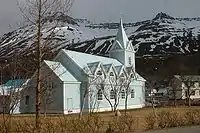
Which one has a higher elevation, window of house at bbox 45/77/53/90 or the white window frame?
window of house at bbox 45/77/53/90

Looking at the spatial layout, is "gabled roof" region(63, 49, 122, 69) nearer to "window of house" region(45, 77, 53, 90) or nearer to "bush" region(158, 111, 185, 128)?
"window of house" region(45, 77, 53, 90)

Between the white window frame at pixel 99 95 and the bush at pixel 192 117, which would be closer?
the bush at pixel 192 117

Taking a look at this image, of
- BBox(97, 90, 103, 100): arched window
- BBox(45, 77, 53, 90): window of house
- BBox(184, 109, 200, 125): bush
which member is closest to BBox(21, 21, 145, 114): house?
BBox(97, 90, 103, 100): arched window

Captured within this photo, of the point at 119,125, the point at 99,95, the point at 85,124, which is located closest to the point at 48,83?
the point at 119,125

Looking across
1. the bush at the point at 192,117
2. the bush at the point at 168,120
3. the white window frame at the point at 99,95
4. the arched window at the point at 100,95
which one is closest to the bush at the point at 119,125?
the bush at the point at 168,120

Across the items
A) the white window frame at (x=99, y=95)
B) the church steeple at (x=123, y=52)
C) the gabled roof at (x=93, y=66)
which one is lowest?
the white window frame at (x=99, y=95)

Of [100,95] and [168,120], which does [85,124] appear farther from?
[100,95]

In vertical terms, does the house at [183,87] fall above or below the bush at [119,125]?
above

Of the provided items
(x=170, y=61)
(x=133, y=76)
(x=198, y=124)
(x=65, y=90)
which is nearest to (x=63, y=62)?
(x=65, y=90)

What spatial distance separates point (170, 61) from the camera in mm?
132500

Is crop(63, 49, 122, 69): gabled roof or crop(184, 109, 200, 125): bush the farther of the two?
crop(63, 49, 122, 69): gabled roof

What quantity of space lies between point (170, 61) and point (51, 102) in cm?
9180

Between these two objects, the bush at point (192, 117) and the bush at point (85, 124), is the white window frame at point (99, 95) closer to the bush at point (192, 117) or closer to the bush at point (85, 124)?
the bush at point (192, 117)

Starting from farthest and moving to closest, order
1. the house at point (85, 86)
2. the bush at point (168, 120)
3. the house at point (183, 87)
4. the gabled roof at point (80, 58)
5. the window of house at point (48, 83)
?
1. the house at point (183, 87)
2. the gabled roof at point (80, 58)
3. the house at point (85, 86)
4. the window of house at point (48, 83)
5. the bush at point (168, 120)
